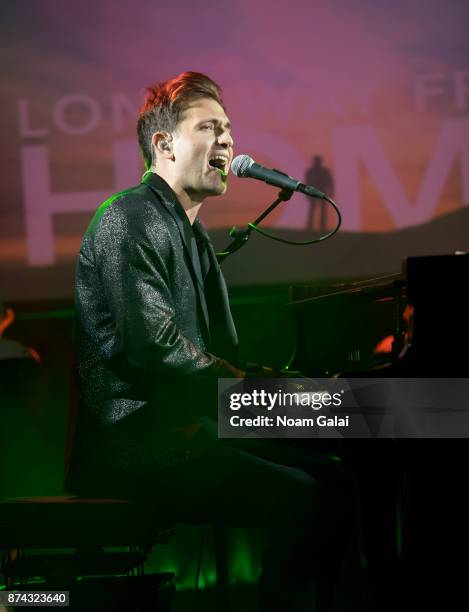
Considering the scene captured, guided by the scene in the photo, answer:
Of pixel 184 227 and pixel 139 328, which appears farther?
pixel 184 227

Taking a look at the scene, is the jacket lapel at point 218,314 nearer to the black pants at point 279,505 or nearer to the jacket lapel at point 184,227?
the jacket lapel at point 184,227

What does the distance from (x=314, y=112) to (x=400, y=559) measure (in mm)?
1925

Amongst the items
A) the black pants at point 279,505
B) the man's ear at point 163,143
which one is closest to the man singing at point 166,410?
the black pants at point 279,505

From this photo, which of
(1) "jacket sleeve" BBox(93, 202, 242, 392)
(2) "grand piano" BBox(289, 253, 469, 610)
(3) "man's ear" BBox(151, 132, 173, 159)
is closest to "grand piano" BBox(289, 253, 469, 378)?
(2) "grand piano" BBox(289, 253, 469, 610)

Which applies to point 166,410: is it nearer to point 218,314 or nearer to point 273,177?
point 218,314

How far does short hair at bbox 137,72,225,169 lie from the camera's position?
203 cm

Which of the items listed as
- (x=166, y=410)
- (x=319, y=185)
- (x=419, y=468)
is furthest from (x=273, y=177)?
(x=319, y=185)

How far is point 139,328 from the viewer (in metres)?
1.74

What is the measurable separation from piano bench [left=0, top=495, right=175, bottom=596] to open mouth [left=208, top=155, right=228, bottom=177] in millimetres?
871

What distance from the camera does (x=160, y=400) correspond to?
5.93 feet

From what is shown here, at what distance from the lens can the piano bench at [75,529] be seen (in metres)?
1.83

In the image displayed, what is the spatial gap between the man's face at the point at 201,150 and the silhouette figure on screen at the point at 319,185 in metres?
1.11

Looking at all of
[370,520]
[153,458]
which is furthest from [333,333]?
[153,458]

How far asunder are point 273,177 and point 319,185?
117 cm
